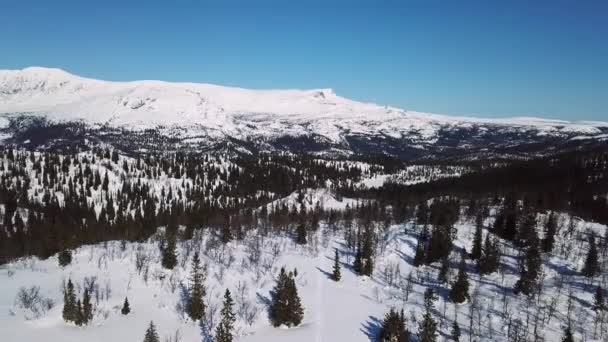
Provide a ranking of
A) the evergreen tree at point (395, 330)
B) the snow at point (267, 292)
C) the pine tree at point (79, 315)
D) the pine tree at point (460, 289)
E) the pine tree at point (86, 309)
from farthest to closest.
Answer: the pine tree at point (460, 289) < the evergreen tree at point (395, 330) < the snow at point (267, 292) < the pine tree at point (86, 309) < the pine tree at point (79, 315)

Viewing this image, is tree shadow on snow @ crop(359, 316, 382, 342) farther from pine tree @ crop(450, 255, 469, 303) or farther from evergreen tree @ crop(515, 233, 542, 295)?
evergreen tree @ crop(515, 233, 542, 295)

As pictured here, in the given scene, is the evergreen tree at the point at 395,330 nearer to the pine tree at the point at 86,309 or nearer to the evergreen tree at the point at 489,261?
the evergreen tree at the point at 489,261

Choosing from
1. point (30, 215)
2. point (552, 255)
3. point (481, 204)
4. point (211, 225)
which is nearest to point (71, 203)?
point (30, 215)

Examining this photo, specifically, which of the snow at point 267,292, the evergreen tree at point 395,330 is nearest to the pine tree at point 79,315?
the snow at point 267,292

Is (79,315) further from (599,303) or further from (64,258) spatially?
(599,303)

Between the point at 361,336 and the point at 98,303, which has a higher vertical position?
the point at 98,303

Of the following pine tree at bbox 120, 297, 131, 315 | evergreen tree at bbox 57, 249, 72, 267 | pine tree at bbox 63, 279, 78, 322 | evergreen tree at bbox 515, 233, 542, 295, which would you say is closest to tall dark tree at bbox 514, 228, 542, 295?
evergreen tree at bbox 515, 233, 542, 295

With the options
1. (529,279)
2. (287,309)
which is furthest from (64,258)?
(529,279)

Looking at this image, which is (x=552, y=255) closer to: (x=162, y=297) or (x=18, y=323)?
(x=162, y=297)

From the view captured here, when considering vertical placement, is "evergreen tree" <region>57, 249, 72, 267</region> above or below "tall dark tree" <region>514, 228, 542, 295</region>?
above
